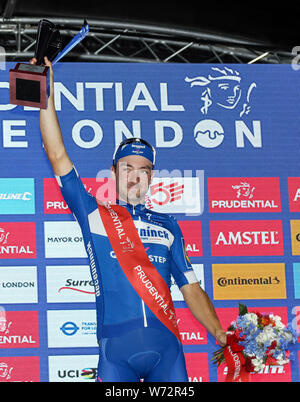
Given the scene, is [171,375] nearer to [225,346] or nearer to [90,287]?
[225,346]

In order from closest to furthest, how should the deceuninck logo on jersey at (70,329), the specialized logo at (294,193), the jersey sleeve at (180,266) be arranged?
the jersey sleeve at (180,266), the deceuninck logo on jersey at (70,329), the specialized logo at (294,193)

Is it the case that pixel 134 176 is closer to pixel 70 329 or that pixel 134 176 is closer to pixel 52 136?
pixel 52 136

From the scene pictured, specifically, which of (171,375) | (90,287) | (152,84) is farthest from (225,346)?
(152,84)

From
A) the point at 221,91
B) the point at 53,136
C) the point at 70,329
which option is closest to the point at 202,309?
the point at 53,136

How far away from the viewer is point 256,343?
292 cm

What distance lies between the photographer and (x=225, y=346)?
3059 millimetres

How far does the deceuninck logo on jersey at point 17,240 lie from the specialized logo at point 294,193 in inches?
77.6

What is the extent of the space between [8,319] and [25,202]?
2.80 feet

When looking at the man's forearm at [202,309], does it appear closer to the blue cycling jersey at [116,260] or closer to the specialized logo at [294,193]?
the blue cycling jersey at [116,260]

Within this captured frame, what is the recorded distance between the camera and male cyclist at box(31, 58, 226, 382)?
2.94 meters

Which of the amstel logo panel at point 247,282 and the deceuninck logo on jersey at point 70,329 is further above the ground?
the amstel logo panel at point 247,282

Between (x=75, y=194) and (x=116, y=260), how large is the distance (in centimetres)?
36

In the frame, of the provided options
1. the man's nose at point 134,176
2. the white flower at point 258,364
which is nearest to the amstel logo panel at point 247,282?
the man's nose at point 134,176

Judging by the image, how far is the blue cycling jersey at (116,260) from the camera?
3016 mm
